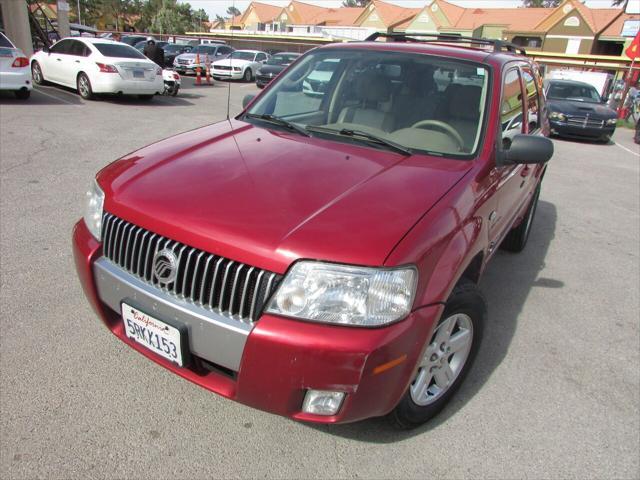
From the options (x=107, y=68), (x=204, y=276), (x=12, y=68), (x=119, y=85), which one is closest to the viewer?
(x=204, y=276)

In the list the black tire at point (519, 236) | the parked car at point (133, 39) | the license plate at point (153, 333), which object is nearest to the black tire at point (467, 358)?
the license plate at point (153, 333)

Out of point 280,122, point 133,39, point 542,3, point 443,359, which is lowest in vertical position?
point 443,359

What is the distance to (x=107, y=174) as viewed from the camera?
2547 mm

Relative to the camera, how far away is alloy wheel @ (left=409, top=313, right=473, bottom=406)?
229 cm

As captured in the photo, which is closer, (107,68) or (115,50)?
(107,68)

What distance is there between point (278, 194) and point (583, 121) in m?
13.0

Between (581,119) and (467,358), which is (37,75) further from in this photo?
(467,358)

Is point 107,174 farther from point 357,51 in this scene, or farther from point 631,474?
point 631,474

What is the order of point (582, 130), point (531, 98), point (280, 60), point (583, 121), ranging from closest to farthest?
point (531, 98), point (583, 121), point (582, 130), point (280, 60)

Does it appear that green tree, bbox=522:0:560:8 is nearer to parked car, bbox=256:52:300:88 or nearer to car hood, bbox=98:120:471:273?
parked car, bbox=256:52:300:88

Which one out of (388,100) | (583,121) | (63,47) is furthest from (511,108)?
(63,47)

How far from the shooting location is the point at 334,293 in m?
1.83

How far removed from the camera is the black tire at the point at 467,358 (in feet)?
7.38

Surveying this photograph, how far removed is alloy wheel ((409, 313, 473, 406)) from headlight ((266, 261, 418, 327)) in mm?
543
